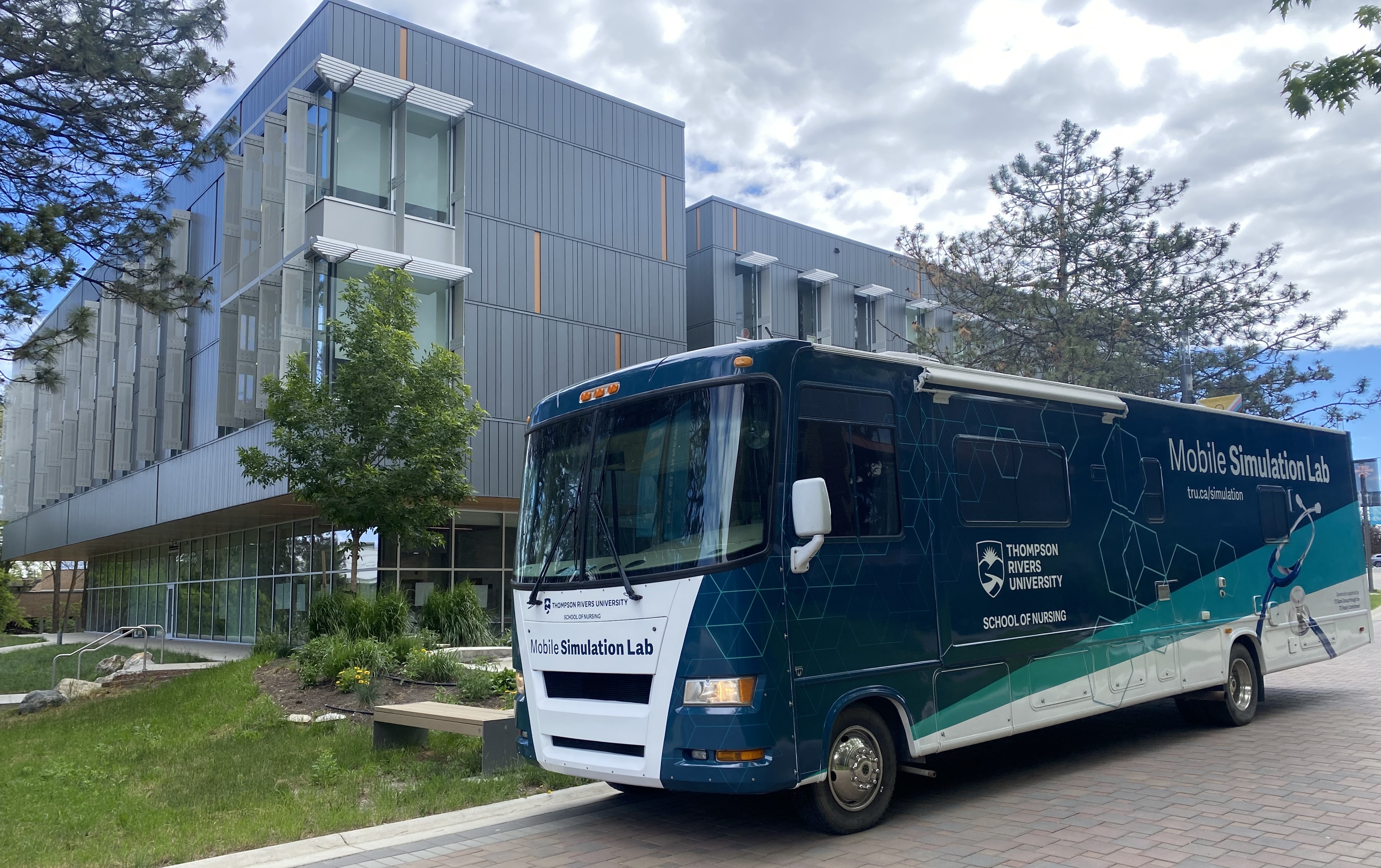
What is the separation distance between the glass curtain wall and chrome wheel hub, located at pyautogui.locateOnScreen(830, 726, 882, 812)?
1332 cm

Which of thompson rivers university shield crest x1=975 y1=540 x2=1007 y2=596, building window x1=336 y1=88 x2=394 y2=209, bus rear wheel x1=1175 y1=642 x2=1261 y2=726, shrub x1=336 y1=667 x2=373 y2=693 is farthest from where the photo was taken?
building window x1=336 y1=88 x2=394 y2=209

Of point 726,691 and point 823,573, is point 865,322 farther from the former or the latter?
point 726,691

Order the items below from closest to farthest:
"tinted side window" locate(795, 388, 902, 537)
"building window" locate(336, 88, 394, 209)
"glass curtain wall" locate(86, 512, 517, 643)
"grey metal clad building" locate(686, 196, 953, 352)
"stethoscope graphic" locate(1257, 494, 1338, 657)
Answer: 1. "tinted side window" locate(795, 388, 902, 537)
2. "stethoscope graphic" locate(1257, 494, 1338, 657)
3. "building window" locate(336, 88, 394, 209)
4. "glass curtain wall" locate(86, 512, 517, 643)
5. "grey metal clad building" locate(686, 196, 953, 352)

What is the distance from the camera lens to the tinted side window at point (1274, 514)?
1103cm

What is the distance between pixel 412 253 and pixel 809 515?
61.6 ft

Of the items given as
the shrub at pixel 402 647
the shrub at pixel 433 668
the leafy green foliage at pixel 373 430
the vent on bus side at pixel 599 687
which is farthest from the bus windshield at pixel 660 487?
the leafy green foliage at pixel 373 430

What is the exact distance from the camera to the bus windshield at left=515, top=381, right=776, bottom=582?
645 centimetres

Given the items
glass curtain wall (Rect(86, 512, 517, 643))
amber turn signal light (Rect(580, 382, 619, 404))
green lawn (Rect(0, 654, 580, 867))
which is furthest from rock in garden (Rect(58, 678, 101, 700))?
amber turn signal light (Rect(580, 382, 619, 404))

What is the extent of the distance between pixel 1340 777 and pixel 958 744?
3.01 m

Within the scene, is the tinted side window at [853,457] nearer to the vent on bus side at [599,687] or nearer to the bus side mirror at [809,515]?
the bus side mirror at [809,515]

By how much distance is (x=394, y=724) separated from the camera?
32.9ft

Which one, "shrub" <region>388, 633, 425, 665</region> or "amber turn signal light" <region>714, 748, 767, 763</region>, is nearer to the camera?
"amber turn signal light" <region>714, 748, 767, 763</region>

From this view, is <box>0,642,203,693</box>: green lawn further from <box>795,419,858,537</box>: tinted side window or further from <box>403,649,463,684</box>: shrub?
<box>795,419,858,537</box>: tinted side window

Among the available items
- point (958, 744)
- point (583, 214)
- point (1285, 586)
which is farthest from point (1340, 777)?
point (583, 214)
